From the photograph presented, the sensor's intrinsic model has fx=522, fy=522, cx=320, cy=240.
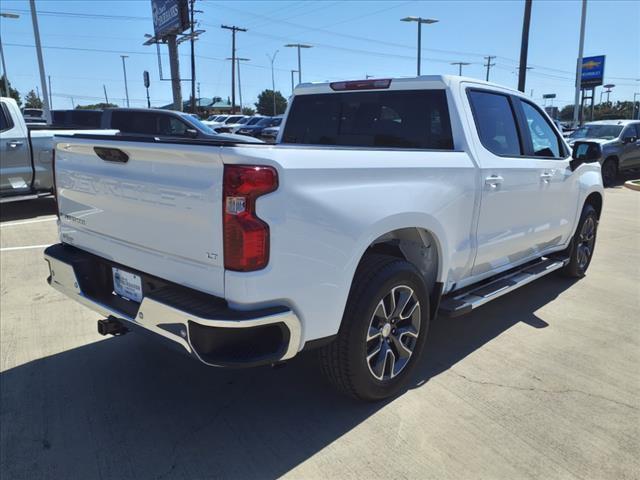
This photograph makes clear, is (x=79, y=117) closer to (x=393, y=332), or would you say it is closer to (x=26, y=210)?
(x=26, y=210)

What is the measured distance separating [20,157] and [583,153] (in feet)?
28.6

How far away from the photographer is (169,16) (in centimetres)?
3497

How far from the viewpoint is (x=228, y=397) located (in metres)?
3.23

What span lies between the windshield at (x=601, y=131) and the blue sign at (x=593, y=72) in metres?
28.9

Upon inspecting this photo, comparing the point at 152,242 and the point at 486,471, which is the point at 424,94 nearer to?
the point at 152,242

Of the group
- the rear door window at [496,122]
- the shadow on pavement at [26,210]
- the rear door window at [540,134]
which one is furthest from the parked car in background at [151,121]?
the rear door window at [496,122]

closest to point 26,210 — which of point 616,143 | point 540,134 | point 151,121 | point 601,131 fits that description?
point 151,121

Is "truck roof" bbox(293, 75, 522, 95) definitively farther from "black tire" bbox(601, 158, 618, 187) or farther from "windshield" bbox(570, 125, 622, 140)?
"windshield" bbox(570, 125, 622, 140)

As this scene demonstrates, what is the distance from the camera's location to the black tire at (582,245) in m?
5.48

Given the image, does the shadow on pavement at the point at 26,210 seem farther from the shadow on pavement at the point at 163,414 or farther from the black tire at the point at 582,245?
the black tire at the point at 582,245

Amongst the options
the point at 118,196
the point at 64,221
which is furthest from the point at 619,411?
the point at 64,221

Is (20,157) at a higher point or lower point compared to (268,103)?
lower

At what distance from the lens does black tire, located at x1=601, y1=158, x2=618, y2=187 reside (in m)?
14.6

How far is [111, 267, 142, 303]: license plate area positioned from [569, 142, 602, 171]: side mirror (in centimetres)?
409
